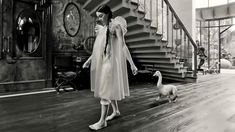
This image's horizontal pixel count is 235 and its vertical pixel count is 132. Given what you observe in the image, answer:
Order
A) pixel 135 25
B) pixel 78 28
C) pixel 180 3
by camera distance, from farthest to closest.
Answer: pixel 180 3, pixel 78 28, pixel 135 25

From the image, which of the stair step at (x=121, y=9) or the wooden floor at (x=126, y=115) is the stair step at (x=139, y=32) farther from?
the wooden floor at (x=126, y=115)

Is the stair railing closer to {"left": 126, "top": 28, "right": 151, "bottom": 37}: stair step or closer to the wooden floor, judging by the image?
{"left": 126, "top": 28, "right": 151, "bottom": 37}: stair step

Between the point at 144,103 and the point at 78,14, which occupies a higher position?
the point at 78,14

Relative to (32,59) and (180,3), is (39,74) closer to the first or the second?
(32,59)

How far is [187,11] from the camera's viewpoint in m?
8.77

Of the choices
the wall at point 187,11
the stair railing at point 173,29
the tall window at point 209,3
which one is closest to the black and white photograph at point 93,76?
the stair railing at point 173,29

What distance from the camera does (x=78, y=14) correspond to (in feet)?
18.3

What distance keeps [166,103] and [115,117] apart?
1.24 meters

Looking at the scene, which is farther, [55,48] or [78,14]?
[78,14]

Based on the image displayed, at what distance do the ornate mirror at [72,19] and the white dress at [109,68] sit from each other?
3389 mm

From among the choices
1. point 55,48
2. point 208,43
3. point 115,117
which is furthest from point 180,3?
point 115,117

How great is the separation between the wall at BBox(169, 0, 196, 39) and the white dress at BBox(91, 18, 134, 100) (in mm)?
7407

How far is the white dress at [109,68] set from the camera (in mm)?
2076

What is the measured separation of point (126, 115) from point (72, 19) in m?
3.75
